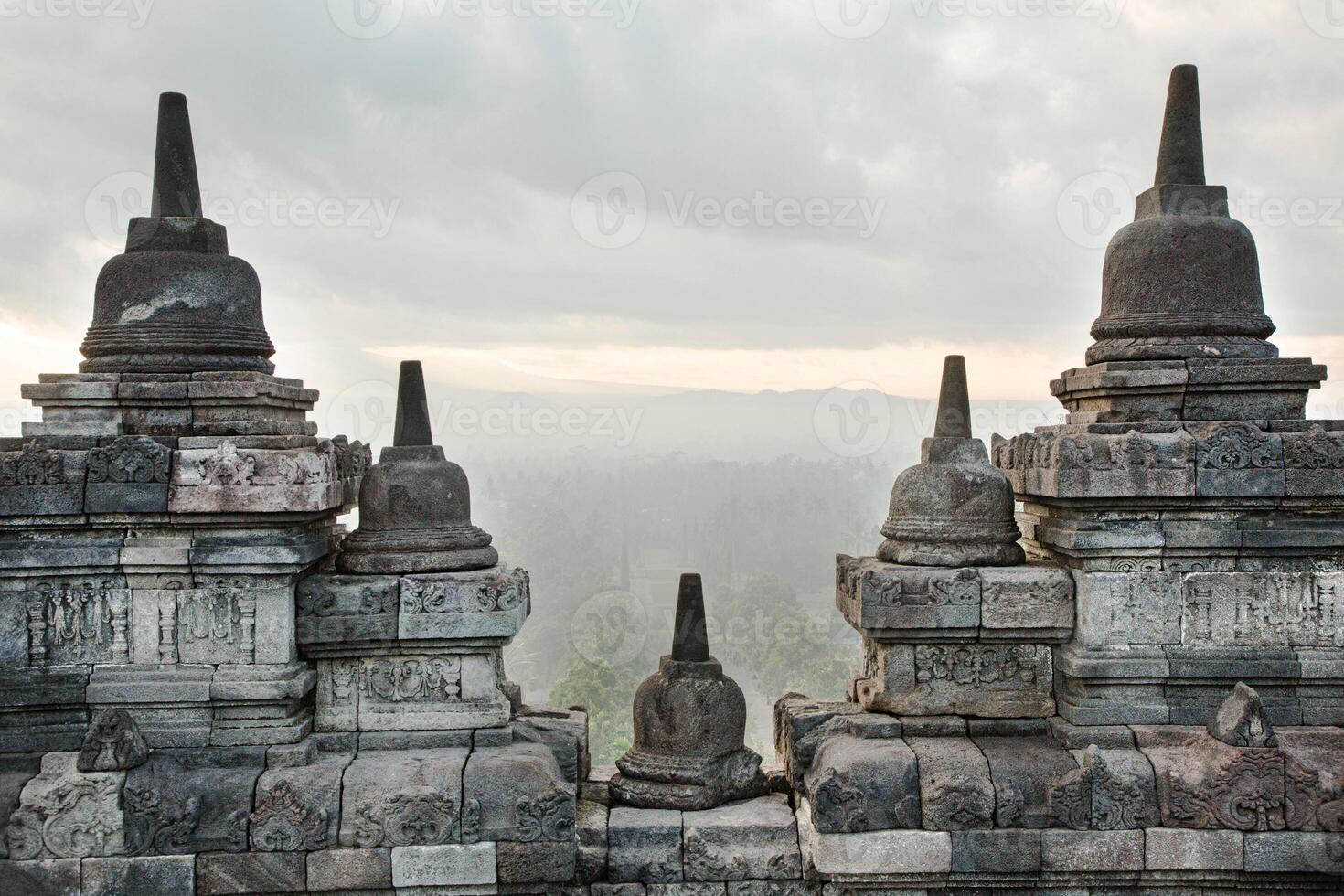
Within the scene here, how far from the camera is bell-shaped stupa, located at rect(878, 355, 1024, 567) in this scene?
6.20 meters

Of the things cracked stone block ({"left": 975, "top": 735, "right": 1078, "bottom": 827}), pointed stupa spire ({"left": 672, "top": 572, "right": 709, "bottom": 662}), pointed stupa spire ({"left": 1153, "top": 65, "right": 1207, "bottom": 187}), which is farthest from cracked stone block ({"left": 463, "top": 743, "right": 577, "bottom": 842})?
pointed stupa spire ({"left": 1153, "top": 65, "right": 1207, "bottom": 187})

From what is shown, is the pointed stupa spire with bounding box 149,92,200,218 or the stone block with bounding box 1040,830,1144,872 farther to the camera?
the pointed stupa spire with bounding box 149,92,200,218

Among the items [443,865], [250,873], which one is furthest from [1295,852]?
[250,873]

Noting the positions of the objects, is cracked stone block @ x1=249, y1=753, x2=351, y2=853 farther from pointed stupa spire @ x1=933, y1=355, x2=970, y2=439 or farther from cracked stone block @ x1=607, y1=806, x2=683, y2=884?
pointed stupa spire @ x1=933, y1=355, x2=970, y2=439

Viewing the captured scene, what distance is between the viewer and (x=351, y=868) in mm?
Result: 5406

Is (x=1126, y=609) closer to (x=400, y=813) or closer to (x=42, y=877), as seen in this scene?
(x=400, y=813)

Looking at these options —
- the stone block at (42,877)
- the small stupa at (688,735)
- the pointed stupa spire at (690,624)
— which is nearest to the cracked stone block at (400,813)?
the small stupa at (688,735)

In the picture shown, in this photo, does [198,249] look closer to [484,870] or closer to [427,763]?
[427,763]

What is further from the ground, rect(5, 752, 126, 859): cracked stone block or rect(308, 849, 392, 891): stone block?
rect(5, 752, 126, 859): cracked stone block

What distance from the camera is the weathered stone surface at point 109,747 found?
17.8ft

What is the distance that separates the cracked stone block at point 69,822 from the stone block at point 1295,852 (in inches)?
221

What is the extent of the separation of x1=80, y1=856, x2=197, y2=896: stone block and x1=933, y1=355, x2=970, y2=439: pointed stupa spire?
15.0 ft

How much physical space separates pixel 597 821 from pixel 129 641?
2.66 m

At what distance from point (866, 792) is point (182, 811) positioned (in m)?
3.41
